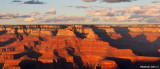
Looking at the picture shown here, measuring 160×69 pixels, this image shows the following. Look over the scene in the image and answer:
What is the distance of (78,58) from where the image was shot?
9062cm

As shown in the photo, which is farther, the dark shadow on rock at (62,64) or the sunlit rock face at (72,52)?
the dark shadow on rock at (62,64)

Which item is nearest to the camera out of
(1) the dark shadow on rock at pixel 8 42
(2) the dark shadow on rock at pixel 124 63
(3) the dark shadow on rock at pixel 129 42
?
(2) the dark shadow on rock at pixel 124 63

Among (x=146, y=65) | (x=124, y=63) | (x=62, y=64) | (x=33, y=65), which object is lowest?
(x=62, y=64)

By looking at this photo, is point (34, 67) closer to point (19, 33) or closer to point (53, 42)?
point (53, 42)

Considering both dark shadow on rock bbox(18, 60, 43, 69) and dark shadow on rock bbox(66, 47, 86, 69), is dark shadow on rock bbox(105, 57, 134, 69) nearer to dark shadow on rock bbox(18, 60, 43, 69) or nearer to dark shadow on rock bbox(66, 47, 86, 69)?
dark shadow on rock bbox(66, 47, 86, 69)

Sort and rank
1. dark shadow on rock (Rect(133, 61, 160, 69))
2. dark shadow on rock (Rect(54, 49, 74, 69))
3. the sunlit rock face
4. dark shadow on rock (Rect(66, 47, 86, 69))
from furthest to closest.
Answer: dark shadow on rock (Rect(66, 47, 86, 69)) < dark shadow on rock (Rect(54, 49, 74, 69)) < the sunlit rock face < dark shadow on rock (Rect(133, 61, 160, 69))

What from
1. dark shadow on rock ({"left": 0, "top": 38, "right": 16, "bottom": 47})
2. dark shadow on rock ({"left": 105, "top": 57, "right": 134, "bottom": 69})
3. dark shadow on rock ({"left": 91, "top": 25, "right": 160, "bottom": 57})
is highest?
dark shadow on rock ({"left": 105, "top": 57, "right": 134, "bottom": 69})

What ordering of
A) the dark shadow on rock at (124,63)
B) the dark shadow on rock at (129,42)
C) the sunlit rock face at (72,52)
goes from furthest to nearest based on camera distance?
1. the dark shadow on rock at (129,42)
2. the sunlit rock face at (72,52)
3. the dark shadow on rock at (124,63)

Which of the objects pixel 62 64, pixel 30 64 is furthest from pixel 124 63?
pixel 30 64

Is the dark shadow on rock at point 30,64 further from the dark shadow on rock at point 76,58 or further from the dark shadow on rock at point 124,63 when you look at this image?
the dark shadow on rock at point 124,63

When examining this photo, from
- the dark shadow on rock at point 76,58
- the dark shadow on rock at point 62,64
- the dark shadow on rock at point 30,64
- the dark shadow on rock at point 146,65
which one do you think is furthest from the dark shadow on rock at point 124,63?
the dark shadow on rock at point 30,64

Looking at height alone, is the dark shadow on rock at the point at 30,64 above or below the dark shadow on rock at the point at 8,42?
above

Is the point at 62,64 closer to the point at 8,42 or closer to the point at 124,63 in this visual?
the point at 124,63

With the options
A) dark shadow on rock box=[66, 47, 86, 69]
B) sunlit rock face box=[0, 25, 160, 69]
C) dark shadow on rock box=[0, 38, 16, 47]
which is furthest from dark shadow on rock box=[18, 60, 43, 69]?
dark shadow on rock box=[0, 38, 16, 47]
